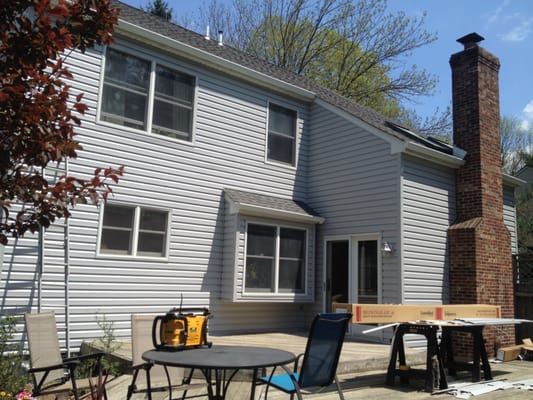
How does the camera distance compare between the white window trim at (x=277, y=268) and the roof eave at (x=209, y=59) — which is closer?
the roof eave at (x=209, y=59)

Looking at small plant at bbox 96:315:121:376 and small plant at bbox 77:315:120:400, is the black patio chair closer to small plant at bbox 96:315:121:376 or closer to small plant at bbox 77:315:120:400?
small plant at bbox 77:315:120:400

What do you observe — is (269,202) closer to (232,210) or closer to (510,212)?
(232,210)

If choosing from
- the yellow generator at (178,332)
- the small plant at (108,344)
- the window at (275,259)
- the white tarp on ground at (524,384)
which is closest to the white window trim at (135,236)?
the small plant at (108,344)

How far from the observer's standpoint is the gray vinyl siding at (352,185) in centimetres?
948

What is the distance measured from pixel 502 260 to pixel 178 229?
717 cm

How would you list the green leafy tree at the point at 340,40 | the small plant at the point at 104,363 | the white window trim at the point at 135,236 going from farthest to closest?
the green leafy tree at the point at 340,40 < the white window trim at the point at 135,236 < the small plant at the point at 104,363

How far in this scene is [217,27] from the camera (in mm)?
23078

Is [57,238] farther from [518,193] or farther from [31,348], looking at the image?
[518,193]

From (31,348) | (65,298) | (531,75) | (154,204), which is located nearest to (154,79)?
(154,204)

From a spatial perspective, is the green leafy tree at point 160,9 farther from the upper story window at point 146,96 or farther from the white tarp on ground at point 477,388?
the white tarp on ground at point 477,388

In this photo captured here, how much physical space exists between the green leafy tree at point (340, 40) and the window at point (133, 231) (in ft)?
50.3

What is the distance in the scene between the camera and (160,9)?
2338cm

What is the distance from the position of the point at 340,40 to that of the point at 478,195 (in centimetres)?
1389

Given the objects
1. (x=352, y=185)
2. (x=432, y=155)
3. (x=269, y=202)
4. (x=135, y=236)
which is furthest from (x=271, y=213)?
(x=432, y=155)
